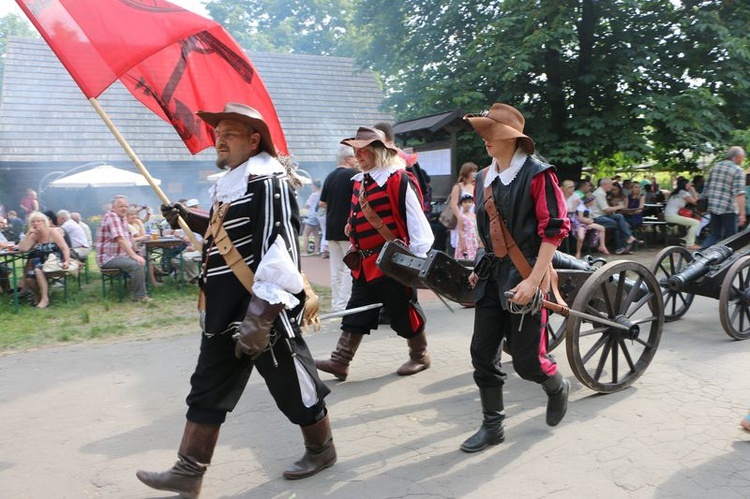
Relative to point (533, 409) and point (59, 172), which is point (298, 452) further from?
point (59, 172)

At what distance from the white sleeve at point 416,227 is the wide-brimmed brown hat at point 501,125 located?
1123 mm

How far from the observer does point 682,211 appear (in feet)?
41.2

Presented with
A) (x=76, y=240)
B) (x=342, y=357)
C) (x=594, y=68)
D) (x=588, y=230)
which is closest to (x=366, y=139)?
(x=342, y=357)

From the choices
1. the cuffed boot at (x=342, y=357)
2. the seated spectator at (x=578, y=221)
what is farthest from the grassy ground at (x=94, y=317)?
the seated spectator at (x=578, y=221)

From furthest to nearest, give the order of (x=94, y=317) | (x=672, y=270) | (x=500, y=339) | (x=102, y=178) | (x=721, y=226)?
1. (x=102, y=178)
2. (x=721, y=226)
3. (x=94, y=317)
4. (x=672, y=270)
5. (x=500, y=339)

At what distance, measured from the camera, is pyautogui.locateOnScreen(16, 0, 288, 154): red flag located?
3.60 metres

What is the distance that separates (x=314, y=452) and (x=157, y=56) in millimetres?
2639

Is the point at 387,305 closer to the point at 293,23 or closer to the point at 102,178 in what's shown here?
the point at 102,178

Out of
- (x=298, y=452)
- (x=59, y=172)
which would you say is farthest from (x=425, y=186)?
(x=59, y=172)

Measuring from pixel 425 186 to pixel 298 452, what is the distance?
18.2 ft

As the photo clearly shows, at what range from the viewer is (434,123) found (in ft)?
35.8

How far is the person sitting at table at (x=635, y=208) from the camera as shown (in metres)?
12.9

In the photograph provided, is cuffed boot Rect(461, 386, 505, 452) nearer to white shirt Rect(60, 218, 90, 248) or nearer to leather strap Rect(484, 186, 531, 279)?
leather strap Rect(484, 186, 531, 279)

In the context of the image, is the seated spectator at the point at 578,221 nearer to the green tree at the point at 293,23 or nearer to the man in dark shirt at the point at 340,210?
→ the man in dark shirt at the point at 340,210
